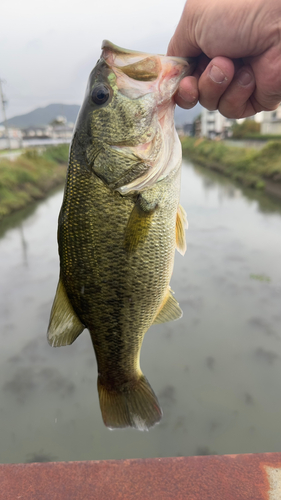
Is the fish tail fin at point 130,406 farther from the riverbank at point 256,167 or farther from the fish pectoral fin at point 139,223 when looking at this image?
the riverbank at point 256,167

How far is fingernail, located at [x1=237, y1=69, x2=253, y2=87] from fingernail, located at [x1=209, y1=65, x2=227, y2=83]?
18cm

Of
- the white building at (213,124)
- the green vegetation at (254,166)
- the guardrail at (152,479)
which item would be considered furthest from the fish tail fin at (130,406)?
the white building at (213,124)

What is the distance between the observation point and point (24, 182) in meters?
16.2

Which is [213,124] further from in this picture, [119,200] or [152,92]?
[119,200]

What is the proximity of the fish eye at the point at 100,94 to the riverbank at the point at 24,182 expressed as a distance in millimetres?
12142

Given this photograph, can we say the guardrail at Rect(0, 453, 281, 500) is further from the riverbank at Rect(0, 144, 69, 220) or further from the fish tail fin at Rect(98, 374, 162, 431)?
the riverbank at Rect(0, 144, 69, 220)

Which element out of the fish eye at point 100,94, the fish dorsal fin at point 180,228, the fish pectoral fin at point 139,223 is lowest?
the fish dorsal fin at point 180,228

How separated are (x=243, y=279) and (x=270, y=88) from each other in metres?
6.48

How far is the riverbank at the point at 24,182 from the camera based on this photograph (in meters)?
13.8

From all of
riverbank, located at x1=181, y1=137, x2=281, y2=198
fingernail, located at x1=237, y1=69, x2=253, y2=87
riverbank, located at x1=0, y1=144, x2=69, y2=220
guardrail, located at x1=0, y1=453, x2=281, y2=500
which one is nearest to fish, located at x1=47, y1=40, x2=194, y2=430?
fingernail, located at x1=237, y1=69, x2=253, y2=87

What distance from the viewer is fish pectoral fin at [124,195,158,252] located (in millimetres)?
1392

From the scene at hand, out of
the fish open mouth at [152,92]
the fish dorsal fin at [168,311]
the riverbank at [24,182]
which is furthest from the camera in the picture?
the riverbank at [24,182]

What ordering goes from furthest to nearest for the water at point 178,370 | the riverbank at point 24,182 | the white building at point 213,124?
the white building at point 213,124
the riverbank at point 24,182
the water at point 178,370

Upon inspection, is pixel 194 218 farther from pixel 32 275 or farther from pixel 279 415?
pixel 279 415
